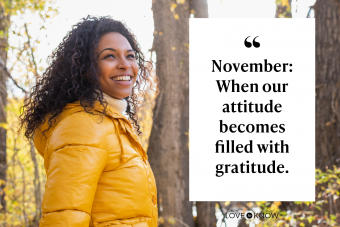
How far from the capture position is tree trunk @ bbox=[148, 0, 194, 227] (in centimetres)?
464

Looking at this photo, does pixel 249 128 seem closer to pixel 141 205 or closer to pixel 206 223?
pixel 206 223

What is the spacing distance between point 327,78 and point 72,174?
465 centimetres

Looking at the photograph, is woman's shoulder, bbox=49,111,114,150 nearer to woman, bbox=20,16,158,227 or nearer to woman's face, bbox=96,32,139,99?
woman, bbox=20,16,158,227

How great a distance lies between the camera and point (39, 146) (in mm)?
1782

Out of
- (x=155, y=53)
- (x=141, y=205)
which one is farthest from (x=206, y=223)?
(x=141, y=205)

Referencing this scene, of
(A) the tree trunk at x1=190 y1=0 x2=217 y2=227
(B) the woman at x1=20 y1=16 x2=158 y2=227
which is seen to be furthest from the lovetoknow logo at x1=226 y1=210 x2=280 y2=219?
(B) the woman at x1=20 y1=16 x2=158 y2=227

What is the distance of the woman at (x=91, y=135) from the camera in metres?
1.38

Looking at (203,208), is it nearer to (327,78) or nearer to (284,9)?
(327,78)

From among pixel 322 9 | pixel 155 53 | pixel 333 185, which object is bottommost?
pixel 333 185

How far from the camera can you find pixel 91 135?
1.47m

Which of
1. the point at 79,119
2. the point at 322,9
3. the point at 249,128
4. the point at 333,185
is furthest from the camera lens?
the point at 322,9

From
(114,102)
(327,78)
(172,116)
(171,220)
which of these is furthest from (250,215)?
(114,102)

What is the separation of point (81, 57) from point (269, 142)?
3436 millimetres

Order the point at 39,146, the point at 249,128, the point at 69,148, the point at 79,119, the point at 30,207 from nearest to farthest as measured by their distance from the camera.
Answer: the point at 69,148
the point at 79,119
the point at 39,146
the point at 249,128
the point at 30,207
